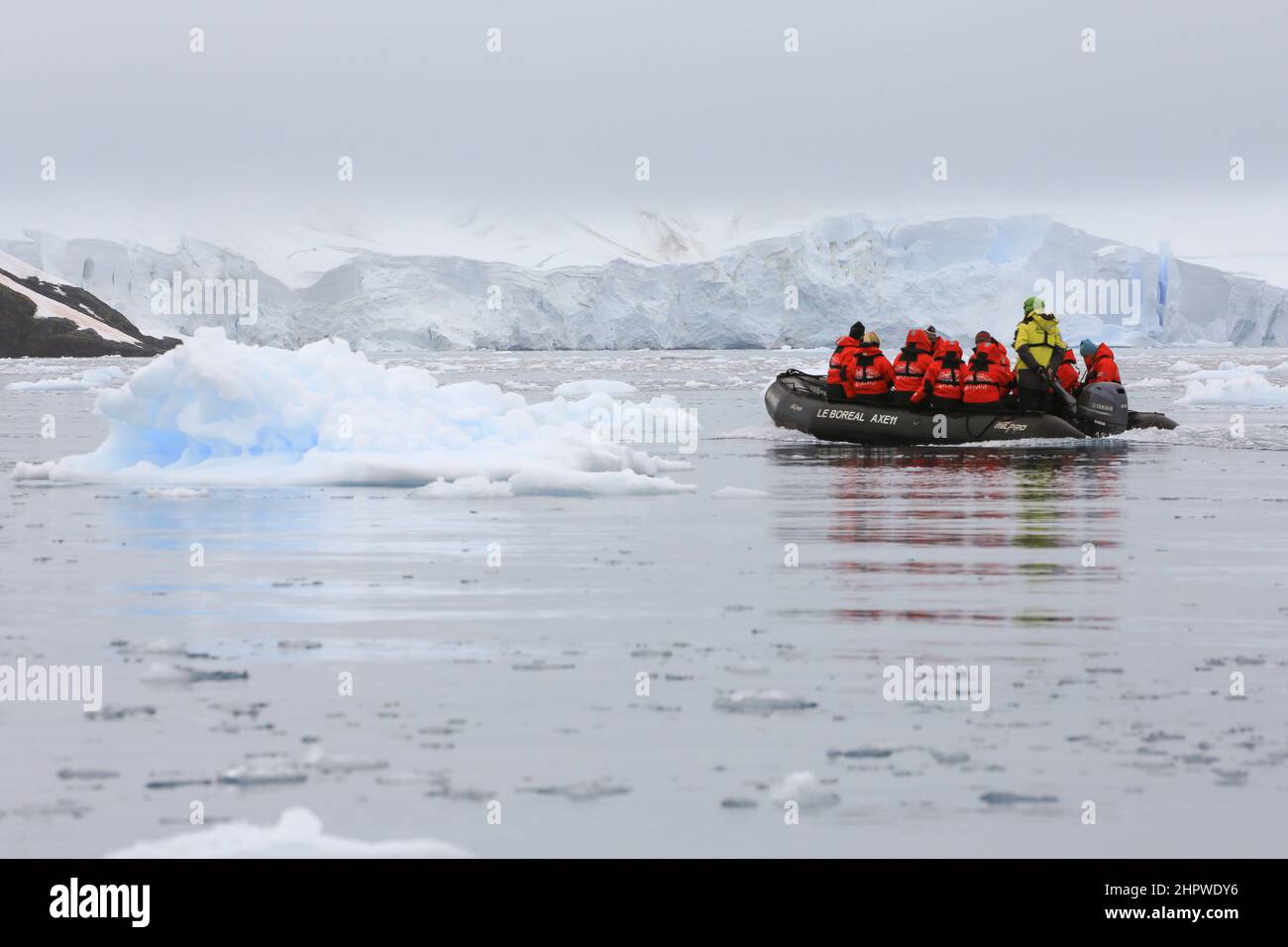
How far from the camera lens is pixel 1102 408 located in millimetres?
21562

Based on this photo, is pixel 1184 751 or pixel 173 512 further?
pixel 173 512

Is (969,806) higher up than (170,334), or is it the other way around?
(170,334)

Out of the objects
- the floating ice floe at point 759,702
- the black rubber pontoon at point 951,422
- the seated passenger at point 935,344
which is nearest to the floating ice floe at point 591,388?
the black rubber pontoon at point 951,422

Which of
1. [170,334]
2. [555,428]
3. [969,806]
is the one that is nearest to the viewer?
[969,806]

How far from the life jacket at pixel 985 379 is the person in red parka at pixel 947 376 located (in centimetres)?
8

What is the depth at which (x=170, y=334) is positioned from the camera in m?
144

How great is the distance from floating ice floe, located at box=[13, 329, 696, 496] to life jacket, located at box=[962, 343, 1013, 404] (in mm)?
5898

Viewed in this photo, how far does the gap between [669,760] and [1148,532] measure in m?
7.44

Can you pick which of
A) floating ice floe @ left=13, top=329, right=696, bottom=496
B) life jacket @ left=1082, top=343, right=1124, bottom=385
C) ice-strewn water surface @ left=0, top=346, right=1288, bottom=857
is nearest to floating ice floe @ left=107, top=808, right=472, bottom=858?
ice-strewn water surface @ left=0, top=346, right=1288, bottom=857

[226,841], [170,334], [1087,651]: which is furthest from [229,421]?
[170,334]

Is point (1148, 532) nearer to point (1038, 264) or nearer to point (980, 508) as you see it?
point (980, 508)

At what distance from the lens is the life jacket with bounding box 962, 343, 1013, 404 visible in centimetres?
2109

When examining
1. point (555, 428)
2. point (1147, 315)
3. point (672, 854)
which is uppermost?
point (1147, 315)

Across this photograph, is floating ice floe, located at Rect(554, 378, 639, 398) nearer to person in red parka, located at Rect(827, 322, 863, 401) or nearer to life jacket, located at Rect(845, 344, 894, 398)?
person in red parka, located at Rect(827, 322, 863, 401)
